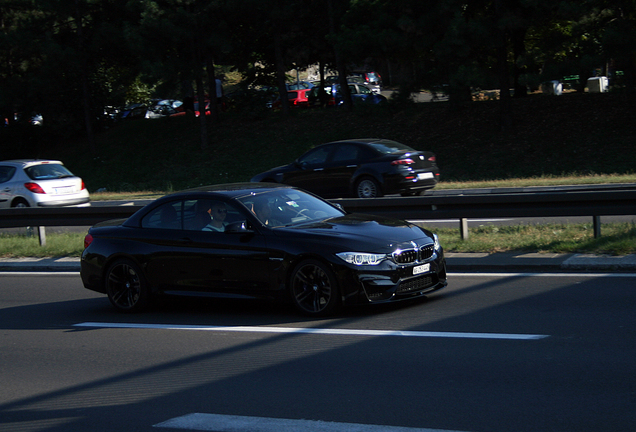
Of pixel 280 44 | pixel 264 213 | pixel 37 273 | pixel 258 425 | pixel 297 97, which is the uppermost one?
pixel 280 44

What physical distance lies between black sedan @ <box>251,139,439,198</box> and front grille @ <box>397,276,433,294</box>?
348 inches

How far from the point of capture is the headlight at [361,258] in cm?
749

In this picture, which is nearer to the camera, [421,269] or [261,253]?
[421,269]

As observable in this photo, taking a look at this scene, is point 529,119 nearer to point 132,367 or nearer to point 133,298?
point 133,298

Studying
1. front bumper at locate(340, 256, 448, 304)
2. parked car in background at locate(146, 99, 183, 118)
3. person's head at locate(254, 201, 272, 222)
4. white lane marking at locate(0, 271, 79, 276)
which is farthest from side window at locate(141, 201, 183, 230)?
parked car in background at locate(146, 99, 183, 118)

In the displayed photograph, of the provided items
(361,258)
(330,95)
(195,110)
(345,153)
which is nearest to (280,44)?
(330,95)

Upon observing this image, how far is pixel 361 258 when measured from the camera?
24.6 ft

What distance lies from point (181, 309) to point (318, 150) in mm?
9786

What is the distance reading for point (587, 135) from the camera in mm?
26859

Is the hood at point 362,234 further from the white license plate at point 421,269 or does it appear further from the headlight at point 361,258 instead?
the white license plate at point 421,269

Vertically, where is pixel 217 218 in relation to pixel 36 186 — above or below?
below

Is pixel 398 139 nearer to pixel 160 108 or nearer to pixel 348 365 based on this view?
pixel 160 108

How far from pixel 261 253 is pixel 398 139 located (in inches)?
930

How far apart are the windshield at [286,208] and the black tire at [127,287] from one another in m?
1.66
